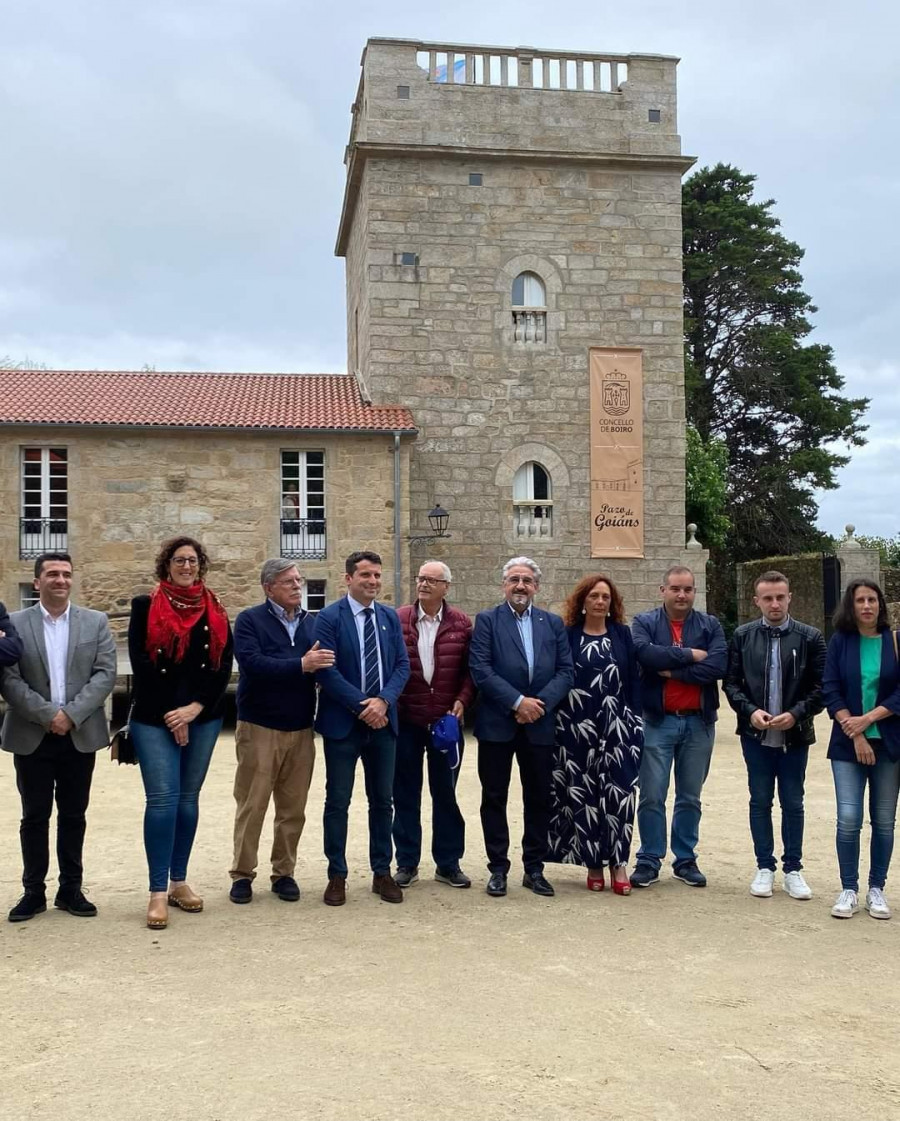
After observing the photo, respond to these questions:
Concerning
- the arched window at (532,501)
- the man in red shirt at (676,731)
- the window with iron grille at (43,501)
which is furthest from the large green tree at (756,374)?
the man in red shirt at (676,731)

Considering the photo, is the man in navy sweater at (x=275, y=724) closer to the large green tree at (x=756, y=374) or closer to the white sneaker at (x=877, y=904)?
the white sneaker at (x=877, y=904)

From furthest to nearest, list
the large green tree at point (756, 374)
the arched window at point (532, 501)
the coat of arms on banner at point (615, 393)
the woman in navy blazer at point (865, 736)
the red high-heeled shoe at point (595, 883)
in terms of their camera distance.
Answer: the large green tree at point (756, 374), the coat of arms on banner at point (615, 393), the arched window at point (532, 501), the red high-heeled shoe at point (595, 883), the woman in navy blazer at point (865, 736)

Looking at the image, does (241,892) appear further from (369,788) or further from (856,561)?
(856,561)

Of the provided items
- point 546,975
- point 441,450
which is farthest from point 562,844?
point 441,450

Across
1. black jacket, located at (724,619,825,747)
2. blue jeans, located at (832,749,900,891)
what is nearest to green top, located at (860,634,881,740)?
blue jeans, located at (832,749,900,891)

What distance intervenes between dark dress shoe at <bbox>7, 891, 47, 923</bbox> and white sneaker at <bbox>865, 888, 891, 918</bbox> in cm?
413

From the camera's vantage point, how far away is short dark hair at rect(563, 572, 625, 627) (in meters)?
6.20

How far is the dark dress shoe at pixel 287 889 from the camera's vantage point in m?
5.78

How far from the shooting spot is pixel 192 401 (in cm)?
1969

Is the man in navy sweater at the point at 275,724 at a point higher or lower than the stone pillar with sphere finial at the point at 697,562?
lower

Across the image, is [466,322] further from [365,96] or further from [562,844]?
[562,844]

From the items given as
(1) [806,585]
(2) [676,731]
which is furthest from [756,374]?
(2) [676,731]

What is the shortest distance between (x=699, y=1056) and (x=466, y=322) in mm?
16881

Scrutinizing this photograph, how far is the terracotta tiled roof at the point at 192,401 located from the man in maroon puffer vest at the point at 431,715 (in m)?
12.8
